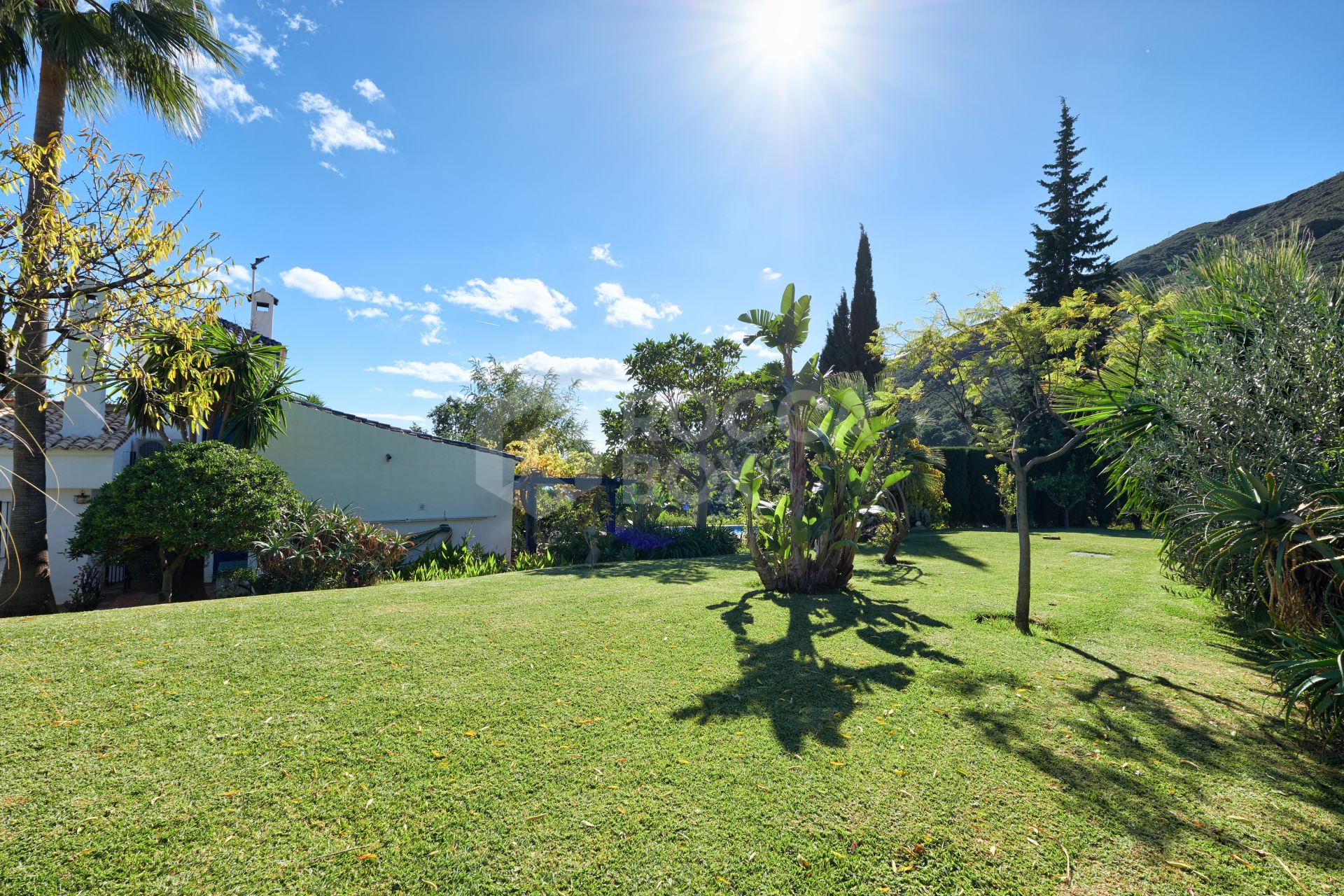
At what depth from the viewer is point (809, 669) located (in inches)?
200

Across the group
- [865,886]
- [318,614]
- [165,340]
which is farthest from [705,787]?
[318,614]

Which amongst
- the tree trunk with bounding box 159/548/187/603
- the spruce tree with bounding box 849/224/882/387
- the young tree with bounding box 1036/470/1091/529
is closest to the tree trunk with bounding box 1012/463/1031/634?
the tree trunk with bounding box 159/548/187/603

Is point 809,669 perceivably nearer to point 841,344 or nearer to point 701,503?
point 701,503

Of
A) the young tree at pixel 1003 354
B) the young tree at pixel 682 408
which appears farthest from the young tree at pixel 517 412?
the young tree at pixel 1003 354

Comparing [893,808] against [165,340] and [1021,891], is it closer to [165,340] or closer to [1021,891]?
[1021,891]

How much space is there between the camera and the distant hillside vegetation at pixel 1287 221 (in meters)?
30.8

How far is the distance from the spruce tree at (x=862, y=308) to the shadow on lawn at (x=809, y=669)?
2578 centimetres

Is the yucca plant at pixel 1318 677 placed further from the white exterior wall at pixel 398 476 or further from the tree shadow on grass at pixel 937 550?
the white exterior wall at pixel 398 476

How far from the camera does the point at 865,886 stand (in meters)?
2.39

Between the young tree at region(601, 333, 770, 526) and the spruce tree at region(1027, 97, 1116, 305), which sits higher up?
the spruce tree at region(1027, 97, 1116, 305)

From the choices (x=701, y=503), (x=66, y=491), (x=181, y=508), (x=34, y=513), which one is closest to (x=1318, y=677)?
(x=181, y=508)

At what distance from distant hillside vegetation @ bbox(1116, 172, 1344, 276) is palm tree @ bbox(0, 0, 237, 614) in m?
36.3

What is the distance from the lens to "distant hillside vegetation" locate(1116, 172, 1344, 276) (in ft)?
101

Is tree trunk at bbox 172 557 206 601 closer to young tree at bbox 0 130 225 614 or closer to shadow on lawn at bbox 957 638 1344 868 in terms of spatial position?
young tree at bbox 0 130 225 614
